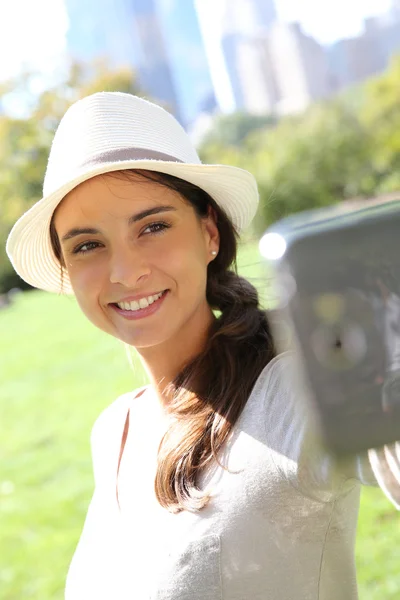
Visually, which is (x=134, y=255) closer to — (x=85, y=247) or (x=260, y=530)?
(x=85, y=247)

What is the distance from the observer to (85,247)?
1.57 m

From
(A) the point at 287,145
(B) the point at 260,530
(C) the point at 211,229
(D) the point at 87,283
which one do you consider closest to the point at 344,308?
(B) the point at 260,530

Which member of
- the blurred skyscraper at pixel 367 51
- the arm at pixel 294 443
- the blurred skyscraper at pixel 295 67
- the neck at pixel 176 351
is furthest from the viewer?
the blurred skyscraper at pixel 295 67

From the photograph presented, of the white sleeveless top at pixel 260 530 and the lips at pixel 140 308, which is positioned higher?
the lips at pixel 140 308

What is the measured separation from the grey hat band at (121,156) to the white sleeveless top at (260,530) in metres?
0.45

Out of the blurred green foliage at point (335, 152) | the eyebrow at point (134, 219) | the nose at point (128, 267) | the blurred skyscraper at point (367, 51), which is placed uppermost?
the eyebrow at point (134, 219)

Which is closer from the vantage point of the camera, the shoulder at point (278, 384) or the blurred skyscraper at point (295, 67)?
the shoulder at point (278, 384)

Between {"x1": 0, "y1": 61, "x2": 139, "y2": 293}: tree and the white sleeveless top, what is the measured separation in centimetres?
1988

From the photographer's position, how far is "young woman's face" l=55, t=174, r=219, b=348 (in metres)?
1.51

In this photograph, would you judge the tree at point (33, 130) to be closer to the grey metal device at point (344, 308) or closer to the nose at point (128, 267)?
the nose at point (128, 267)

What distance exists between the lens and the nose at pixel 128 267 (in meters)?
1.51

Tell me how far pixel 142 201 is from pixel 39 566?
3057mm

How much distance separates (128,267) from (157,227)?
9 cm

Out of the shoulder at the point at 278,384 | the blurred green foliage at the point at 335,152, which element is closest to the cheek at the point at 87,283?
the shoulder at the point at 278,384
